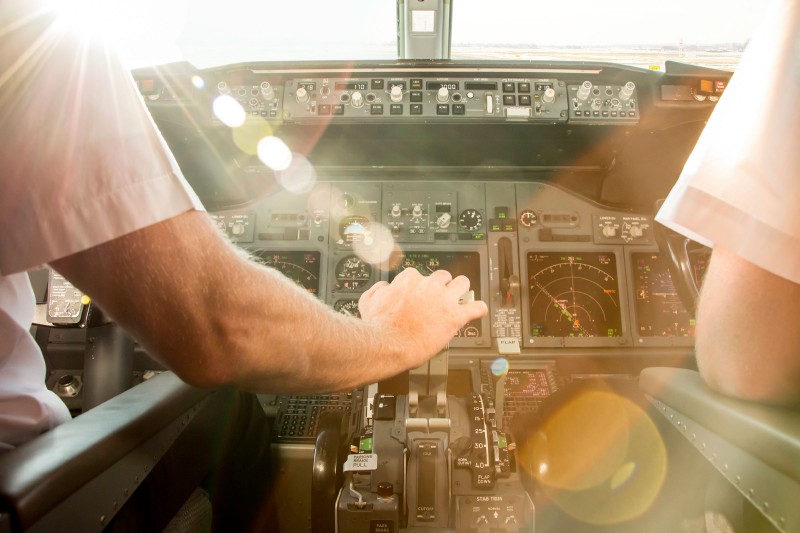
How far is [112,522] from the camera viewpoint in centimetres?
92

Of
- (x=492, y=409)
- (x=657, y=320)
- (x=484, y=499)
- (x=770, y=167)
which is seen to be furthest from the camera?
(x=657, y=320)

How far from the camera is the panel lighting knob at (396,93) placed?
7.48ft

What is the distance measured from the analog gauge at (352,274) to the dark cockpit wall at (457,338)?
0.4 inches

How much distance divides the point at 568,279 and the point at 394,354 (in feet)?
6.16

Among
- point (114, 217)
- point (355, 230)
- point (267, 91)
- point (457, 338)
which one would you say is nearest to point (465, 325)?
point (457, 338)

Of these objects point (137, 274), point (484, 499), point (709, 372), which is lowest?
point (484, 499)

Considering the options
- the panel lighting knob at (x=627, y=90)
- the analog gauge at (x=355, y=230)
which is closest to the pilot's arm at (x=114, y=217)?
the analog gauge at (x=355, y=230)

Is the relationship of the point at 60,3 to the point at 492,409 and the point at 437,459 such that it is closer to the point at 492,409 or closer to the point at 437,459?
the point at 437,459

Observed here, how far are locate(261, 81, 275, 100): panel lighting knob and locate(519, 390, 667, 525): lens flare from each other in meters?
1.73

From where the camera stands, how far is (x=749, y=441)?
841 mm

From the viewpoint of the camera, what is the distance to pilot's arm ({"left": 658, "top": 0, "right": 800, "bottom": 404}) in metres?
0.76

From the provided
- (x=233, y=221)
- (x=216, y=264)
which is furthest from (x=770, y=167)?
(x=233, y=221)

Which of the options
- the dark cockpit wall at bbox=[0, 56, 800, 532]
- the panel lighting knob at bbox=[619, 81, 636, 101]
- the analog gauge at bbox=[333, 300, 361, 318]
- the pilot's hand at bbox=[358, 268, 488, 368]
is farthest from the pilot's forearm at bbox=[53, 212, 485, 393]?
the panel lighting knob at bbox=[619, 81, 636, 101]

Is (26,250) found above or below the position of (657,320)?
above
